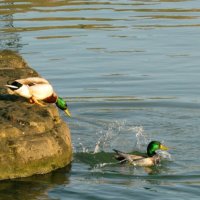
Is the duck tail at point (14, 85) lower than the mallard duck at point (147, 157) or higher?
higher

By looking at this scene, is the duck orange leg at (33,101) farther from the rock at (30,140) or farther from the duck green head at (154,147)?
the duck green head at (154,147)

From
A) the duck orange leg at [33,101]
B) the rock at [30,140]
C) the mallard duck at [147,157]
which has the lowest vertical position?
the mallard duck at [147,157]

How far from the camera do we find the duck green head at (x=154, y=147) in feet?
43.9

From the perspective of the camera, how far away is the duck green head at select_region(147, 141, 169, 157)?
1338cm

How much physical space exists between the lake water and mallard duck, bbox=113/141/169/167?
0.42 ft

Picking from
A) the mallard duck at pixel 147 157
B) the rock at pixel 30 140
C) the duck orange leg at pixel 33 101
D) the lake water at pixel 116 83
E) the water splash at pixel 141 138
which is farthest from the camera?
the water splash at pixel 141 138

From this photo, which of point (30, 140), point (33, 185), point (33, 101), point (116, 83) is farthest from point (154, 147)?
point (116, 83)

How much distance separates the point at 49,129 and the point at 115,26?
12.4 meters

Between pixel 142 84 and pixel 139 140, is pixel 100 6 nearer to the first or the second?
pixel 142 84

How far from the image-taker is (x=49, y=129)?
12.5 metres

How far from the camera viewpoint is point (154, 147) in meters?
13.4

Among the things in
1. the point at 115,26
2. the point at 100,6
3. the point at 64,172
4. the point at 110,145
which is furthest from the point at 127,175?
the point at 100,6

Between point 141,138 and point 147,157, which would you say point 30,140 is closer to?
point 147,157

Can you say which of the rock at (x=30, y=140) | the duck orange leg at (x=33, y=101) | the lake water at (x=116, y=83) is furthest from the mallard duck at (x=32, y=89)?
the lake water at (x=116, y=83)
